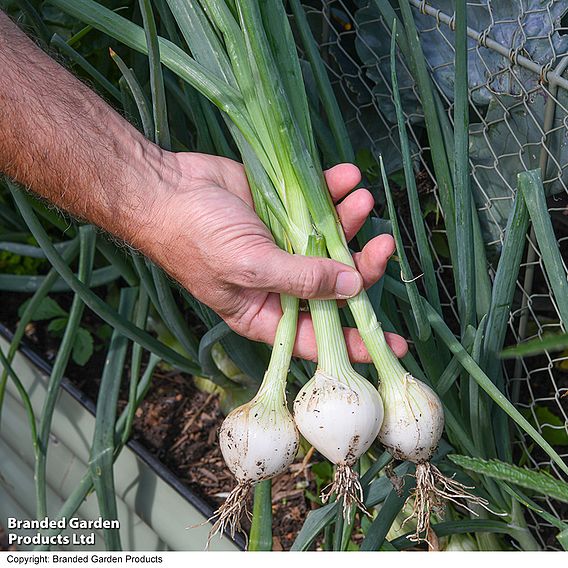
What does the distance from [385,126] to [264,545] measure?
2.36 feet

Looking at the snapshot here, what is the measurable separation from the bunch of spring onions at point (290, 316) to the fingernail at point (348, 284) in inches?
0.9

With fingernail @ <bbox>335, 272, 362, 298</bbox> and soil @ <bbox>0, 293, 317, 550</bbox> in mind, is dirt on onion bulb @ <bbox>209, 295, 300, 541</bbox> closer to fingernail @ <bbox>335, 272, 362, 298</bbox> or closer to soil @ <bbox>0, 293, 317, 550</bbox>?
fingernail @ <bbox>335, 272, 362, 298</bbox>

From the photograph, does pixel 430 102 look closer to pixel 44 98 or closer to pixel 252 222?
pixel 252 222

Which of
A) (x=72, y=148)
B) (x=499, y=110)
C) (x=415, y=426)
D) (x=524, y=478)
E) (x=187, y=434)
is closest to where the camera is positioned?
(x=524, y=478)

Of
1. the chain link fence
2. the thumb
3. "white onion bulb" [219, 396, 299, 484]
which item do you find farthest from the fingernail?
the chain link fence

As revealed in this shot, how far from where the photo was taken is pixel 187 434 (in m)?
1.35

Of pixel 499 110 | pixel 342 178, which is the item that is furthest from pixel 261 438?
pixel 499 110

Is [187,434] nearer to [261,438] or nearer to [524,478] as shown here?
[261,438]

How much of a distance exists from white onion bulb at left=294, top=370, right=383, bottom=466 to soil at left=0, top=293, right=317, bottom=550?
0.53 m

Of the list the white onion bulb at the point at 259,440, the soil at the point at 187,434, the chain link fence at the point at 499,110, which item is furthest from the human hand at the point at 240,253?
the soil at the point at 187,434

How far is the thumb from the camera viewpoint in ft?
2.28

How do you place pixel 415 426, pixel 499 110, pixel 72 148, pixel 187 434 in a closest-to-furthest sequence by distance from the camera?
pixel 415 426 → pixel 72 148 → pixel 499 110 → pixel 187 434

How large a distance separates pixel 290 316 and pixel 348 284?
8 cm

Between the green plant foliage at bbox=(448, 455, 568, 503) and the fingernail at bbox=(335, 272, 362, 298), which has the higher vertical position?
the fingernail at bbox=(335, 272, 362, 298)
